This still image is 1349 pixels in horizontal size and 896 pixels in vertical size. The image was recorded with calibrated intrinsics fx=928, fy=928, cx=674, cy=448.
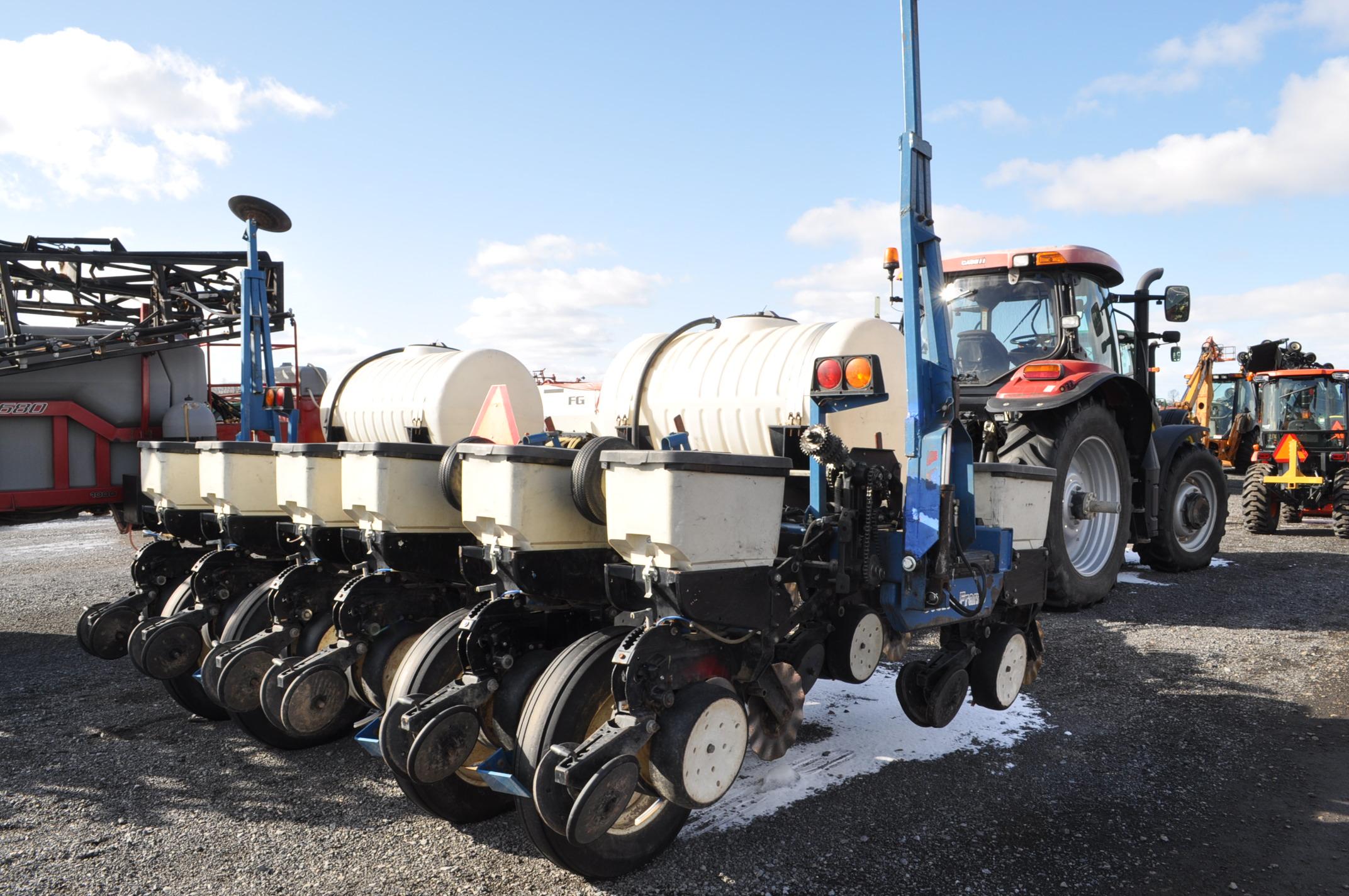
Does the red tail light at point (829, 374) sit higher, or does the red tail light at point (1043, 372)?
the red tail light at point (1043, 372)

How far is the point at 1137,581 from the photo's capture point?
8047 millimetres

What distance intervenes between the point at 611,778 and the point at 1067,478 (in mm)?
4895

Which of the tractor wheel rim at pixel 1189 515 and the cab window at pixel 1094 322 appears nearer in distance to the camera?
the cab window at pixel 1094 322

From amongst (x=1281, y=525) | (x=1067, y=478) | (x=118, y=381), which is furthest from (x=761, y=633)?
(x=1281, y=525)

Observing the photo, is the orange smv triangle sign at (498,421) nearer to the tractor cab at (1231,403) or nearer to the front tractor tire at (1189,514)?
the front tractor tire at (1189,514)

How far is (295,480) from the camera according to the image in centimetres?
422

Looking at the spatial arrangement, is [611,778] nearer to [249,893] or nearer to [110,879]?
[249,893]

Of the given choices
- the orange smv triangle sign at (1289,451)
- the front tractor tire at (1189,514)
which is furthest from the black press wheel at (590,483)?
the orange smv triangle sign at (1289,451)

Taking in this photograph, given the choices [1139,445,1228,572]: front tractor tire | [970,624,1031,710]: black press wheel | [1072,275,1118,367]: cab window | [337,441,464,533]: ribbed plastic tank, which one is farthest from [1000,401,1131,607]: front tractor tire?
[337,441,464,533]: ribbed plastic tank

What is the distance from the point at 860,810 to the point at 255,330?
5.27 meters

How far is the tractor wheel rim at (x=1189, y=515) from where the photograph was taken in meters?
8.37

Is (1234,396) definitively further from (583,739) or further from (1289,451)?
(583,739)

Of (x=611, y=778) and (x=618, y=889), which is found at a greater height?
(x=611, y=778)

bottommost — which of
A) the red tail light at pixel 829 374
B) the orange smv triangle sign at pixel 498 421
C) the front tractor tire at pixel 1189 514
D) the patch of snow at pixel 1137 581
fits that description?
the patch of snow at pixel 1137 581
